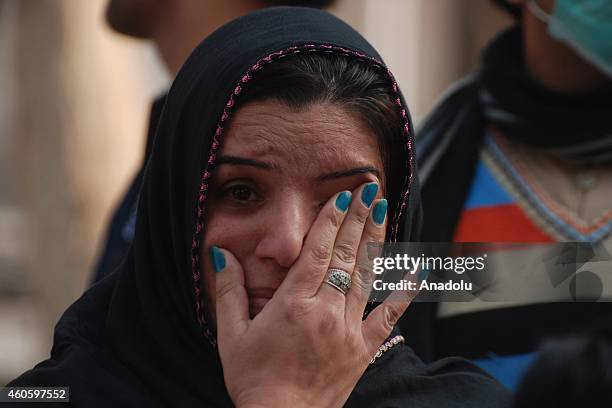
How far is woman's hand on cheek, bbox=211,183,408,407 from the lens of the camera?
2.20m

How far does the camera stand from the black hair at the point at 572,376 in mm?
1536

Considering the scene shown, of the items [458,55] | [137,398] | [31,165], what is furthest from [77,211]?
[137,398]

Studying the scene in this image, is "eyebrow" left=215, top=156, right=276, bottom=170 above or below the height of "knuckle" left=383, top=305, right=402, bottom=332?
above

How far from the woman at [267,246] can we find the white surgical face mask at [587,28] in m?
1.02

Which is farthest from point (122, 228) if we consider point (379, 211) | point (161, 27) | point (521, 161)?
point (379, 211)

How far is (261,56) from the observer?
2.35 meters

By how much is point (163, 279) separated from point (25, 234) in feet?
17.4

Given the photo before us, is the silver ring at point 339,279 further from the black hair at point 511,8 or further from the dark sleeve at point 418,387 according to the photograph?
the black hair at point 511,8

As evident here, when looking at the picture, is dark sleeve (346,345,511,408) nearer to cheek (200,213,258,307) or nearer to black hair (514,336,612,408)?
cheek (200,213,258,307)

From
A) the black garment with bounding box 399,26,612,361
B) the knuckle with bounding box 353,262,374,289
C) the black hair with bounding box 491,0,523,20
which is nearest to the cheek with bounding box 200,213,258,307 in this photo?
the knuckle with bounding box 353,262,374,289

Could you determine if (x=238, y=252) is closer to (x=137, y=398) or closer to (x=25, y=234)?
(x=137, y=398)

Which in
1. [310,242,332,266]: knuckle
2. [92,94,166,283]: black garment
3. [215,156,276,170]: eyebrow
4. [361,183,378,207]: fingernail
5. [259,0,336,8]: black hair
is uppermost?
[215,156,276,170]: eyebrow

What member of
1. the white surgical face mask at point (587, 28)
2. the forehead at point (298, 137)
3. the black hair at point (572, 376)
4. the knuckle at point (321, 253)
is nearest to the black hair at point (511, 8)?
the white surgical face mask at point (587, 28)

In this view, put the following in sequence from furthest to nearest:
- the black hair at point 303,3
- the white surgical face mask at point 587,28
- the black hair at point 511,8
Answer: the black hair at point 303,3 → the black hair at point 511,8 → the white surgical face mask at point 587,28
